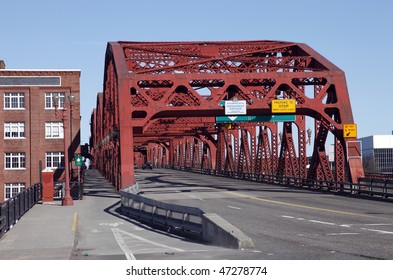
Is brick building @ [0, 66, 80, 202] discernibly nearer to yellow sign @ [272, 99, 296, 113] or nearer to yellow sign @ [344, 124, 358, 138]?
yellow sign @ [272, 99, 296, 113]

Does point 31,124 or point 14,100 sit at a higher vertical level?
point 14,100

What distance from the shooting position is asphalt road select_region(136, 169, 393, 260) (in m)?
17.0

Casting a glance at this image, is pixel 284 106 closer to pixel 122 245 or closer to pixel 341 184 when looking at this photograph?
pixel 341 184

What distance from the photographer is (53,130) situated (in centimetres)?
7331

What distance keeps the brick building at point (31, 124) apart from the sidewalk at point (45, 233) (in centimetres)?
3276

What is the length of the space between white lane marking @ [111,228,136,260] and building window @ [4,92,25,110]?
5010 centimetres

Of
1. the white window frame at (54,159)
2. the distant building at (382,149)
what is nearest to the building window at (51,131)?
the white window frame at (54,159)

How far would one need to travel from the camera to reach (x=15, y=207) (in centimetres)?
2880

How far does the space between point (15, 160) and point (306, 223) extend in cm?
5357

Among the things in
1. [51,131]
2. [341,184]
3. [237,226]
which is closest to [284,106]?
[341,184]

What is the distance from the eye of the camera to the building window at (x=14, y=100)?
2921 inches

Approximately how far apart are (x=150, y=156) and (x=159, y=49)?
5553 inches

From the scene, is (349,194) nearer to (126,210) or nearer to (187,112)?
(187,112)

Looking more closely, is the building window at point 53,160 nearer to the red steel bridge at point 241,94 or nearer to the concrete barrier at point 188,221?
the red steel bridge at point 241,94
